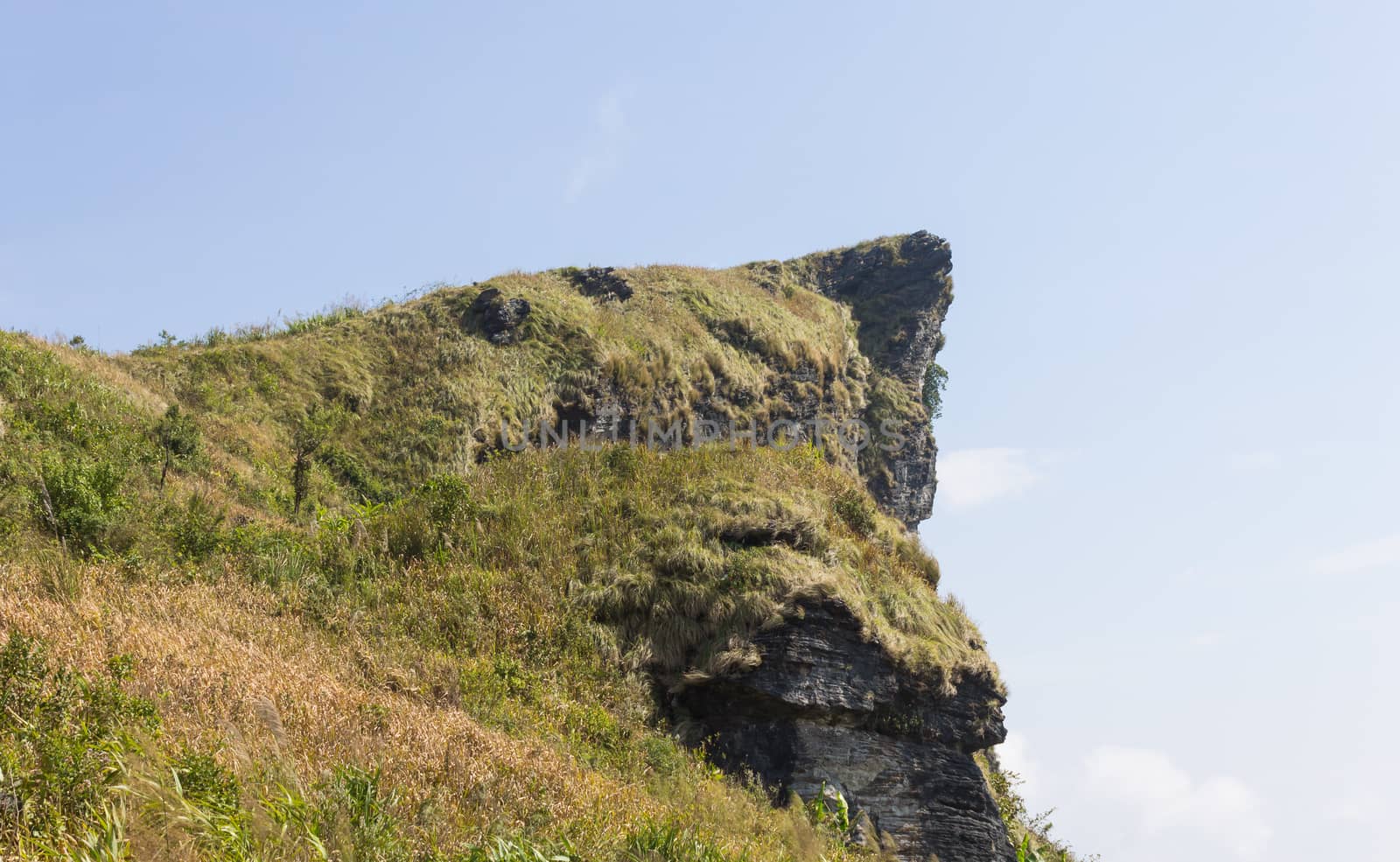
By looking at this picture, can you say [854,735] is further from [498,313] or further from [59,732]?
[498,313]

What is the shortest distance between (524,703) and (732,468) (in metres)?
7.33

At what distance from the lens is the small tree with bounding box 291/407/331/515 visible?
18766 millimetres

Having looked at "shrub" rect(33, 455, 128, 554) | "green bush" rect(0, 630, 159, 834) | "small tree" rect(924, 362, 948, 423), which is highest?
"small tree" rect(924, 362, 948, 423)

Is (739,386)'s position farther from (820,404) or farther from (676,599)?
(676,599)

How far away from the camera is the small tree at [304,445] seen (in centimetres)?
1877

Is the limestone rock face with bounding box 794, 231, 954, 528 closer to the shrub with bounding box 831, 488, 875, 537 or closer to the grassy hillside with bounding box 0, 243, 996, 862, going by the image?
the grassy hillside with bounding box 0, 243, 996, 862

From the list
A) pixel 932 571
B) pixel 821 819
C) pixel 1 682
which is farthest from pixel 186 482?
pixel 932 571

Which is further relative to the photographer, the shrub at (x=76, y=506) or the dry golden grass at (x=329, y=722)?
the shrub at (x=76, y=506)

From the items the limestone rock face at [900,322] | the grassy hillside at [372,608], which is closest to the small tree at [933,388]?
the limestone rock face at [900,322]

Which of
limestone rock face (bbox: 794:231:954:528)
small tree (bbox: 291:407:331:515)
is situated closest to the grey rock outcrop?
small tree (bbox: 291:407:331:515)

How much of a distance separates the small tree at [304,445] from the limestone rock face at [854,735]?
10.00m

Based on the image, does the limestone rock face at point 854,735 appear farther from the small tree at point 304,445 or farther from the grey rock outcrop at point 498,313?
the grey rock outcrop at point 498,313

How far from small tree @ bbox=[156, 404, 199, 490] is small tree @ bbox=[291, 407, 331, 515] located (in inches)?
77.0

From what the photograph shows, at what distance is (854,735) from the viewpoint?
45.8 ft
